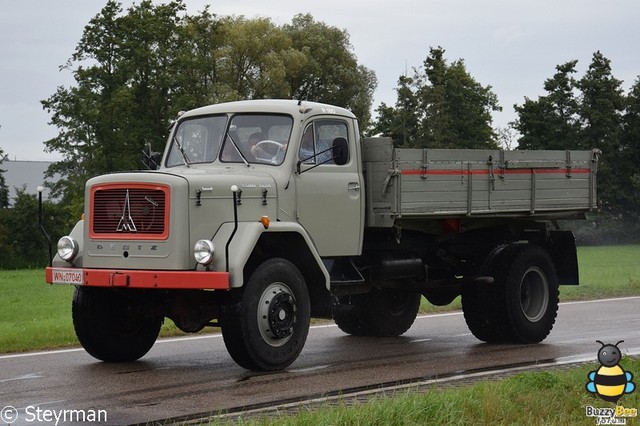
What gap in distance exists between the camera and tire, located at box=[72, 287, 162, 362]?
12539 mm

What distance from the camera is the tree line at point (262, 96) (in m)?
49.8

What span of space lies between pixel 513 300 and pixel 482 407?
20.1 feet

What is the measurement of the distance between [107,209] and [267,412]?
3.71 m

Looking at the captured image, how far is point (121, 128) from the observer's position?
48656mm

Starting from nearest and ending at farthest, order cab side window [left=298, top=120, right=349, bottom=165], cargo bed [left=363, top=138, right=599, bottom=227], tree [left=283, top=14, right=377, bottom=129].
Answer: cab side window [left=298, top=120, right=349, bottom=165] < cargo bed [left=363, top=138, right=599, bottom=227] < tree [left=283, top=14, right=377, bottom=129]

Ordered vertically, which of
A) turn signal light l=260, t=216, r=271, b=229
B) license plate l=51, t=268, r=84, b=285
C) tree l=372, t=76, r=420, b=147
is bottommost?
license plate l=51, t=268, r=84, b=285

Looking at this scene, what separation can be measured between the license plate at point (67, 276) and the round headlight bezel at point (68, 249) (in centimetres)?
25

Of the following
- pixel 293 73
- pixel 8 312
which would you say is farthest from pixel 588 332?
pixel 293 73

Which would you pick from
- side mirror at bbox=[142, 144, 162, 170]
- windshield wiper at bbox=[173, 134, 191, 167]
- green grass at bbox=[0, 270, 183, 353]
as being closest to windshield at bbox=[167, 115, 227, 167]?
windshield wiper at bbox=[173, 134, 191, 167]

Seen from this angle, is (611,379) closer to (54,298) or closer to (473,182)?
(473,182)

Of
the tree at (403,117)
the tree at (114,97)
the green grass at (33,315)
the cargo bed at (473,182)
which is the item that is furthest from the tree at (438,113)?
the cargo bed at (473,182)

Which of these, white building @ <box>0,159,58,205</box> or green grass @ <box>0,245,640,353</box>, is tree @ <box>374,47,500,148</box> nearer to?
green grass @ <box>0,245,640,353</box>

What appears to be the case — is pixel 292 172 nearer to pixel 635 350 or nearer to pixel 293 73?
pixel 635 350

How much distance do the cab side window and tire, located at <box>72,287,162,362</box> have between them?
2.44 metres
